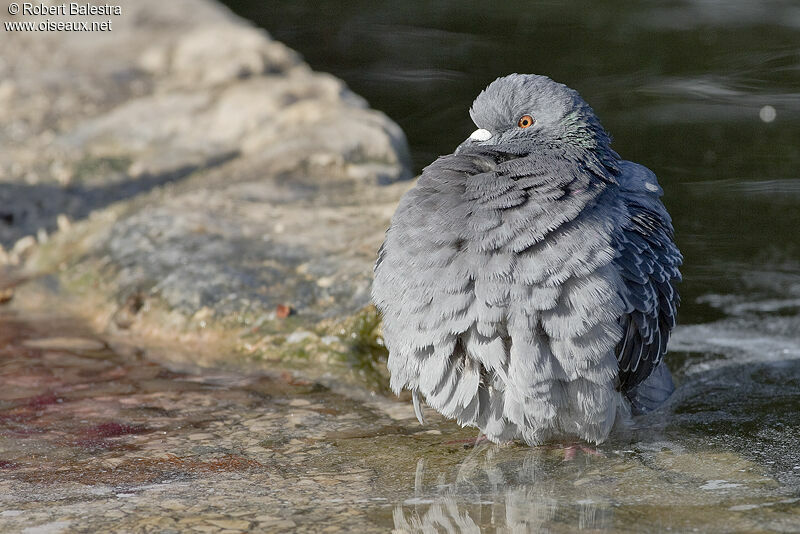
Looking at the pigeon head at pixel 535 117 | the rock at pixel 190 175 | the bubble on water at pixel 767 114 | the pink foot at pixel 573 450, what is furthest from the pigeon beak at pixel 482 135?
the bubble on water at pixel 767 114

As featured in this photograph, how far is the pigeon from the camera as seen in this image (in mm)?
3641

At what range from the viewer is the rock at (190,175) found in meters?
5.31

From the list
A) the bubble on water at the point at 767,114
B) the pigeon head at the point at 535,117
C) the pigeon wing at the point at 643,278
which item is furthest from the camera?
the bubble on water at the point at 767,114

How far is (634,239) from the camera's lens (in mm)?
3883

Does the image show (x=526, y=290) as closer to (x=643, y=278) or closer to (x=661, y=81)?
(x=643, y=278)

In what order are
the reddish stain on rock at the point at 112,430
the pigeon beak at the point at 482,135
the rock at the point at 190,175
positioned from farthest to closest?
1. the rock at the point at 190,175
2. the pigeon beak at the point at 482,135
3. the reddish stain on rock at the point at 112,430

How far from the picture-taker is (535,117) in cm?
419

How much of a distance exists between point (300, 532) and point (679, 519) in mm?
1176

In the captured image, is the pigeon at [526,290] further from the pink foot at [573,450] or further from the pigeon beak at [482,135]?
the pigeon beak at [482,135]

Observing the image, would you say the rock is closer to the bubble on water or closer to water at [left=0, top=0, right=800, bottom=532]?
water at [left=0, top=0, right=800, bottom=532]

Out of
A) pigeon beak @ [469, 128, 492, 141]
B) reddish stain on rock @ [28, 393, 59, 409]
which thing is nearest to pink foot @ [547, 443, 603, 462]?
pigeon beak @ [469, 128, 492, 141]

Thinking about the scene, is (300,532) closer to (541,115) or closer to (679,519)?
(679,519)

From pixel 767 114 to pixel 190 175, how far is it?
4987mm

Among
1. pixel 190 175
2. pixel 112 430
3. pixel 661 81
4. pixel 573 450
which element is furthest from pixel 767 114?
pixel 112 430
